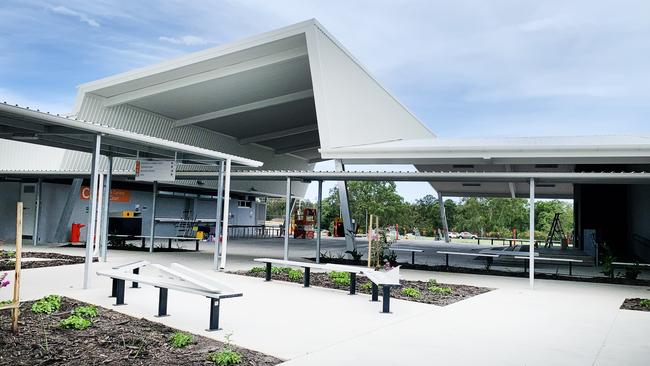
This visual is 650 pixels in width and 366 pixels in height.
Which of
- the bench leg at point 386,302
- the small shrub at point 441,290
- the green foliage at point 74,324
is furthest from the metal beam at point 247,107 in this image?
the green foliage at point 74,324

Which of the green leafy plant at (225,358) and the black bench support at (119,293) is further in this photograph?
the black bench support at (119,293)

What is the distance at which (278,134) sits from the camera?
31906 millimetres

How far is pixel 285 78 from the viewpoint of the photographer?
2184cm

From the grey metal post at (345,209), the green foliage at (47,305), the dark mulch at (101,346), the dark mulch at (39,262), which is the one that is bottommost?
the dark mulch at (101,346)

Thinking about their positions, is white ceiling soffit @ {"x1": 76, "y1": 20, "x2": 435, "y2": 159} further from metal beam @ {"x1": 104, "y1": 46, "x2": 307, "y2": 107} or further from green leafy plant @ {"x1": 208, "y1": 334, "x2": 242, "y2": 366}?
green leafy plant @ {"x1": 208, "y1": 334, "x2": 242, "y2": 366}

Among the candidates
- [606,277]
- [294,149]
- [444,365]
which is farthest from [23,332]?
[294,149]

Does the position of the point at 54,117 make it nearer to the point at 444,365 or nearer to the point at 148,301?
the point at 148,301

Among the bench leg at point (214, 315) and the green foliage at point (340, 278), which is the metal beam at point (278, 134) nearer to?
the green foliage at point (340, 278)

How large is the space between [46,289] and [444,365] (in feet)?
23.6

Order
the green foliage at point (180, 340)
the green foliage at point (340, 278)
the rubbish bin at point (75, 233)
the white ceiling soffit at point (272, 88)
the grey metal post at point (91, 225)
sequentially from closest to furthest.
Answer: the green foliage at point (180, 340)
the grey metal post at point (91, 225)
the green foliage at point (340, 278)
the white ceiling soffit at point (272, 88)
the rubbish bin at point (75, 233)

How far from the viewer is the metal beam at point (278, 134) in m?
31.3

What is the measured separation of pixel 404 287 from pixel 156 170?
714cm

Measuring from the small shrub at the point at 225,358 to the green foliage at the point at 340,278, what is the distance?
239 inches

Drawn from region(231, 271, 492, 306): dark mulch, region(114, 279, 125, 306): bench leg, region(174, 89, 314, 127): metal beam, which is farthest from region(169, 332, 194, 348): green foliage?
region(174, 89, 314, 127): metal beam
